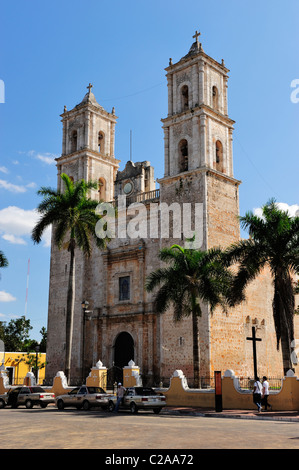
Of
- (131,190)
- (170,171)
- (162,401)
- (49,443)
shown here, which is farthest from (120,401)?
(131,190)

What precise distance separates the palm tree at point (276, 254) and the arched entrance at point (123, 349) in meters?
12.2

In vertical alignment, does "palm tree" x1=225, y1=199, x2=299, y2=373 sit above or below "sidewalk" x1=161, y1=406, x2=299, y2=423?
above

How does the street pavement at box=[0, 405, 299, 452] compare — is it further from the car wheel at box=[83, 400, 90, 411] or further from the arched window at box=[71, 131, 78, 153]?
the arched window at box=[71, 131, 78, 153]

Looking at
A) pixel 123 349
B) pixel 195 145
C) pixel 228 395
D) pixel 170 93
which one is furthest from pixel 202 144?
pixel 228 395

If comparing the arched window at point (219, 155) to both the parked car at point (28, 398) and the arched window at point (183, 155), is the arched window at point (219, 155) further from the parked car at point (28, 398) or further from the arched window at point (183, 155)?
the parked car at point (28, 398)

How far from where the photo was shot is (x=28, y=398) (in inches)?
866

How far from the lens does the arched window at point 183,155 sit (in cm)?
3266

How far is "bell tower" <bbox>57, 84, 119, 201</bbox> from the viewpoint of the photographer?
127 ft

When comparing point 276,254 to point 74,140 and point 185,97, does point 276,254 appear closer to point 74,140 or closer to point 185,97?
point 185,97

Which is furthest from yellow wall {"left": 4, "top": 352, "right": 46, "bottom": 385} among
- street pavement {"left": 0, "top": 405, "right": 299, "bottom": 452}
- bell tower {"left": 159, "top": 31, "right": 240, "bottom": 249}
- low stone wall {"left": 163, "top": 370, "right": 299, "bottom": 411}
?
street pavement {"left": 0, "top": 405, "right": 299, "bottom": 452}

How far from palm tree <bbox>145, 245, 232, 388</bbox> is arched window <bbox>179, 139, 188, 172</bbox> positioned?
930cm

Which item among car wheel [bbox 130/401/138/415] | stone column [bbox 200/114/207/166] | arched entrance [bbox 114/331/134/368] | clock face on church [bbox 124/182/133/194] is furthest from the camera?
clock face on church [bbox 124/182/133/194]

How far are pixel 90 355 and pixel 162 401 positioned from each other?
1649 centimetres
